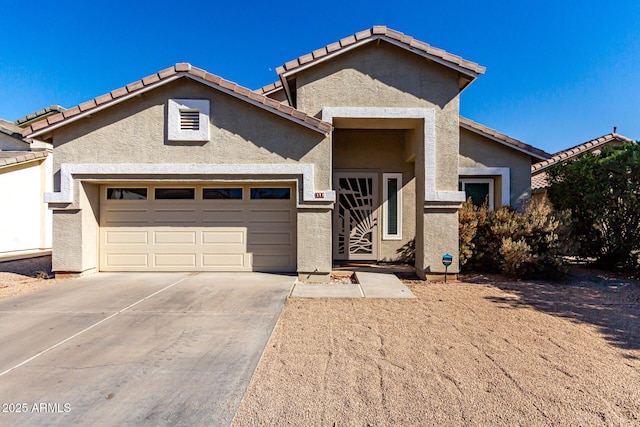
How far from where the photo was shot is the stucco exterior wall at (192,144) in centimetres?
793

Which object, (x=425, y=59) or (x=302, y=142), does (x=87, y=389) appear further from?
(x=425, y=59)

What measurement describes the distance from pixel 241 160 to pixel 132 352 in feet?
16.2

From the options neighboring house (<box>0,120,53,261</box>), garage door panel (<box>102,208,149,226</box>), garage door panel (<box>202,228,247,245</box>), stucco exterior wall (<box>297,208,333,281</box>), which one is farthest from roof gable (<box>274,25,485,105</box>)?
neighboring house (<box>0,120,53,261</box>)

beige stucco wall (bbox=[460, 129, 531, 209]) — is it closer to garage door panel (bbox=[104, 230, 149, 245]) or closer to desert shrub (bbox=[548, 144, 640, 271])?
desert shrub (bbox=[548, 144, 640, 271])

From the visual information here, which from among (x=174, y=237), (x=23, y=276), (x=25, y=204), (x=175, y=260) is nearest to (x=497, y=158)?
(x=174, y=237)

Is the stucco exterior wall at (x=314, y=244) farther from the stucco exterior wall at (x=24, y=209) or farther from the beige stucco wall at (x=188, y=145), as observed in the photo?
the stucco exterior wall at (x=24, y=209)

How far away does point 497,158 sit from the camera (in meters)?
10.4

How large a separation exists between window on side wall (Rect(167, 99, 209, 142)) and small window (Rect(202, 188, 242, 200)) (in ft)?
4.49

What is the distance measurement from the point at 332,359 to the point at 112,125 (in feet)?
24.6

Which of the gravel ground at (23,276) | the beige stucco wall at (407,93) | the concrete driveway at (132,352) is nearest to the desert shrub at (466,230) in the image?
the beige stucco wall at (407,93)

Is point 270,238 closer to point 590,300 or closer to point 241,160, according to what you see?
point 241,160

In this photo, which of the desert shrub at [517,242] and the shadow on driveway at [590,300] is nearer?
the shadow on driveway at [590,300]

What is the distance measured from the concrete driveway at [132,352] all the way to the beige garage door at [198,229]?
4.99ft

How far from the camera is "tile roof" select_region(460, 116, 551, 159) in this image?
10188 mm
